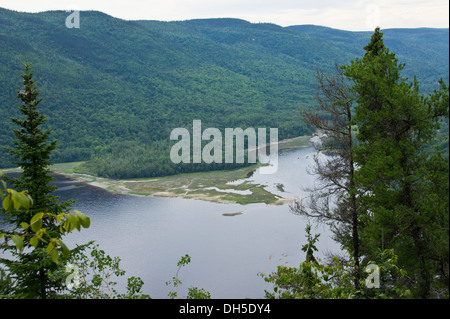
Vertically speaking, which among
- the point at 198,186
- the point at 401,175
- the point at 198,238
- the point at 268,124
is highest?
the point at 401,175

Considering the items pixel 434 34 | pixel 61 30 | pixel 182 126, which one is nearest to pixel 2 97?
pixel 182 126

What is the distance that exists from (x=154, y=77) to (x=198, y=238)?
227 feet

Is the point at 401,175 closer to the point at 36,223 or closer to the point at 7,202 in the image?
the point at 36,223

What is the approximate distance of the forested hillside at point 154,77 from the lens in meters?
58.3

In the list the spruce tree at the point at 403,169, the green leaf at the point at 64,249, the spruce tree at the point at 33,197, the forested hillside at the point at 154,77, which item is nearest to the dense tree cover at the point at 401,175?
the spruce tree at the point at 403,169

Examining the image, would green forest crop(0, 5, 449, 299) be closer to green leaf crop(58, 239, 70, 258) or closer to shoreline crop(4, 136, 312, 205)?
green leaf crop(58, 239, 70, 258)

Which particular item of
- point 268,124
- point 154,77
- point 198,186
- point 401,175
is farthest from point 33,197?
point 154,77

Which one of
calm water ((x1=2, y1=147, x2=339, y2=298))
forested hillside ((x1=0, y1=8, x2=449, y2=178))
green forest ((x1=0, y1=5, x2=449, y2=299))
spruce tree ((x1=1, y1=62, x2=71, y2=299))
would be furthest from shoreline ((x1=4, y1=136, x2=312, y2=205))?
spruce tree ((x1=1, y1=62, x2=71, y2=299))

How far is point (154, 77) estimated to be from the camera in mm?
90750

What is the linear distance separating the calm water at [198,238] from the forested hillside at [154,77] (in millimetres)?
12751

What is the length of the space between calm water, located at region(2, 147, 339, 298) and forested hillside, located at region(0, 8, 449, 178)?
1275 cm

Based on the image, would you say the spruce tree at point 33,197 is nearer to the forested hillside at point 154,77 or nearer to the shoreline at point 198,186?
the shoreline at point 198,186

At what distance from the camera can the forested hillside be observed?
2295 inches
